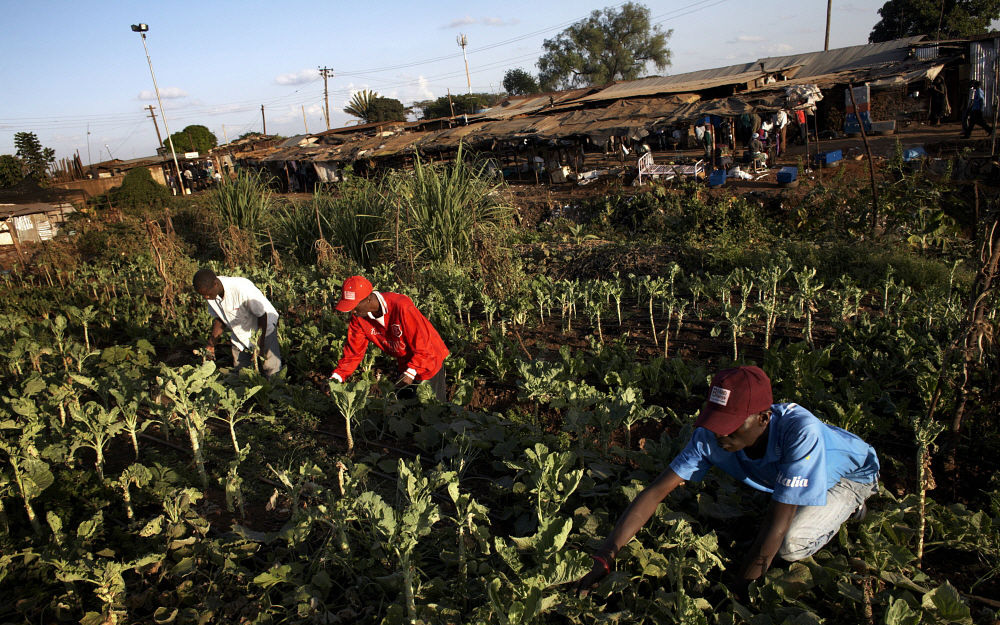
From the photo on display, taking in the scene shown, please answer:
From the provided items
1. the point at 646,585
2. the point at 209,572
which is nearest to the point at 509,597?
the point at 646,585

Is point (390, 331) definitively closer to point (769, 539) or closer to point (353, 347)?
point (353, 347)

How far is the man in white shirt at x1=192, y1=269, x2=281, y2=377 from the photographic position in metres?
4.97

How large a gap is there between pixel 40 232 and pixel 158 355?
43.5 feet

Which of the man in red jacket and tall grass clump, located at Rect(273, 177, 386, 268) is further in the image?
tall grass clump, located at Rect(273, 177, 386, 268)

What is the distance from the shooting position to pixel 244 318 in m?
→ 5.12

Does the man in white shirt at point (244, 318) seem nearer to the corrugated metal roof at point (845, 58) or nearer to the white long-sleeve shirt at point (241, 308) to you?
the white long-sleeve shirt at point (241, 308)

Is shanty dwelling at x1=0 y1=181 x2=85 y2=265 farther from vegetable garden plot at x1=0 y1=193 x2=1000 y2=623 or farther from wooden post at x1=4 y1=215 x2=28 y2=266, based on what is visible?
vegetable garden plot at x1=0 y1=193 x2=1000 y2=623

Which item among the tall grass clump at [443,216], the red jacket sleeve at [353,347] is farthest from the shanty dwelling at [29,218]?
the red jacket sleeve at [353,347]

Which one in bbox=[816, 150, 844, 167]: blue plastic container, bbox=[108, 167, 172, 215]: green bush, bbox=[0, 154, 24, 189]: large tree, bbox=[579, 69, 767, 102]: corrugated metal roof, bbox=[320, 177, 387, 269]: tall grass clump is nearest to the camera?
bbox=[320, 177, 387, 269]: tall grass clump

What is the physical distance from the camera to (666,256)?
827 centimetres

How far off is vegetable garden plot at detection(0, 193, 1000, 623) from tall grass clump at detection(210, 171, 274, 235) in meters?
5.17

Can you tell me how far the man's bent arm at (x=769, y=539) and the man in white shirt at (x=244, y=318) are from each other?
3.82 metres

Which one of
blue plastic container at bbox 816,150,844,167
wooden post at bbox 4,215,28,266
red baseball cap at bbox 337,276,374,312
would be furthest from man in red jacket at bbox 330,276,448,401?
blue plastic container at bbox 816,150,844,167

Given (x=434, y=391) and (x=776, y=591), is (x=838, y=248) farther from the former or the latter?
(x=776, y=591)
